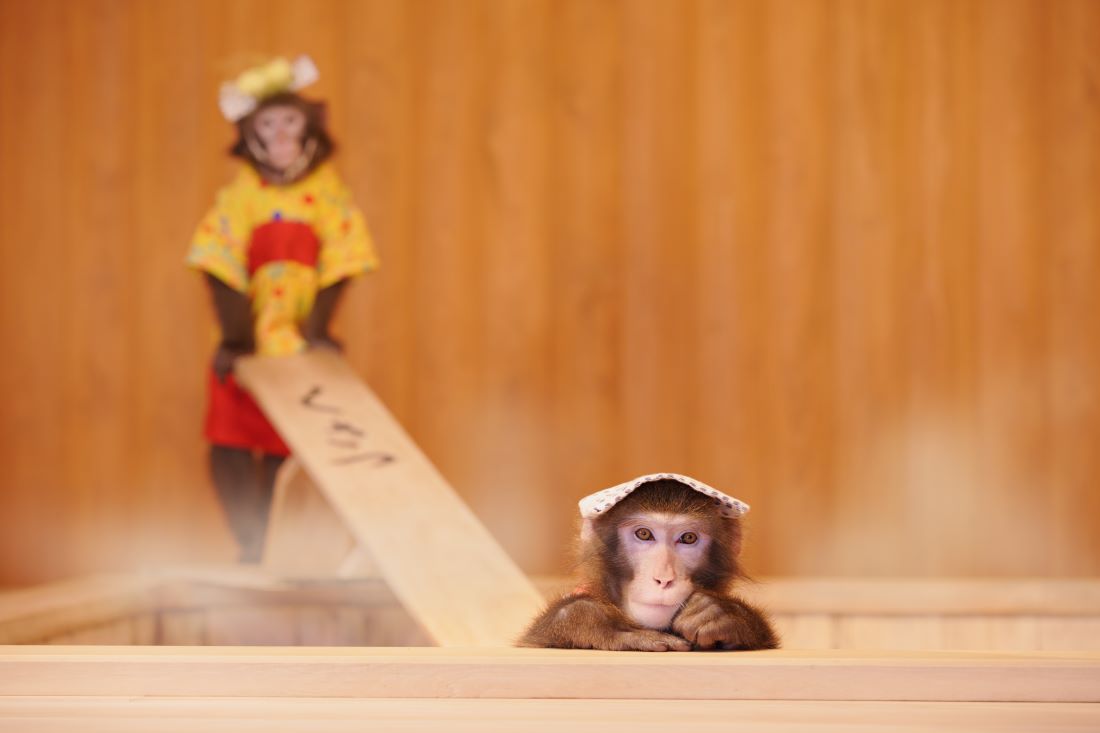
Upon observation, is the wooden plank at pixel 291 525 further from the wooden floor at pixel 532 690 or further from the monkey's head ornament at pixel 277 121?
the wooden floor at pixel 532 690

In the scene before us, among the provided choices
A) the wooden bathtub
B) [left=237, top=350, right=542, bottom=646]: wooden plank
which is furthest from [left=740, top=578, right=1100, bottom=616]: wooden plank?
the wooden bathtub

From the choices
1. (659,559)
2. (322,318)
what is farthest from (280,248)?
(659,559)

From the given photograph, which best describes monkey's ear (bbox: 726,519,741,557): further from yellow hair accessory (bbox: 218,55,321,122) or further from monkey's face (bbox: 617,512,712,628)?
yellow hair accessory (bbox: 218,55,321,122)

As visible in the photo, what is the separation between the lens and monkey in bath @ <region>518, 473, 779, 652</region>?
1317mm

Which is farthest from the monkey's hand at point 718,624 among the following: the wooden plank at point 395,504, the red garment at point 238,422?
the red garment at point 238,422

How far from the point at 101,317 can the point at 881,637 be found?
97.7 inches

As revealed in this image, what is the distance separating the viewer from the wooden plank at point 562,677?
43.9 inches

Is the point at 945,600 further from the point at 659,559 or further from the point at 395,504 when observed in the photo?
the point at 659,559

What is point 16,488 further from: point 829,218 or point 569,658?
point 569,658

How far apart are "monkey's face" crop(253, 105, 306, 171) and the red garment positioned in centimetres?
56

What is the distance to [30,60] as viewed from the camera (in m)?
3.76

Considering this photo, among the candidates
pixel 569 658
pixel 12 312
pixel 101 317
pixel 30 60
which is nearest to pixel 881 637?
pixel 569 658

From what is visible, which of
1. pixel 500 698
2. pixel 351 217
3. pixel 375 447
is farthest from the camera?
pixel 351 217

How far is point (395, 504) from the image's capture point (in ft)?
7.39
